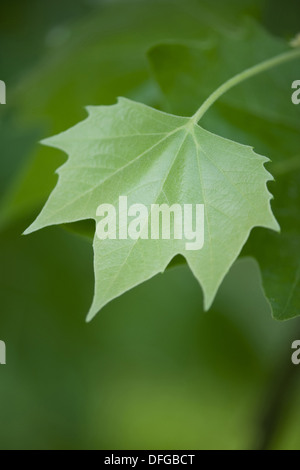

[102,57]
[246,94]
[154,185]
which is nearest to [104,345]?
[102,57]

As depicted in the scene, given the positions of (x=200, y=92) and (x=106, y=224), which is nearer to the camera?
(x=106, y=224)

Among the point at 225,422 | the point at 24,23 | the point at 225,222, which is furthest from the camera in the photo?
the point at 225,422

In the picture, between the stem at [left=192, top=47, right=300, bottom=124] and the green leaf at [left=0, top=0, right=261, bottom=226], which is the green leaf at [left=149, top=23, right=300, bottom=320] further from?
the green leaf at [left=0, top=0, right=261, bottom=226]

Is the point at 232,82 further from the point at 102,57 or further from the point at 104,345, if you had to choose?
the point at 104,345

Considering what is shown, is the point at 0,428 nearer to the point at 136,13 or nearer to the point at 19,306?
the point at 19,306

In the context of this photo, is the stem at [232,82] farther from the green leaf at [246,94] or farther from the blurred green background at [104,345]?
the blurred green background at [104,345]

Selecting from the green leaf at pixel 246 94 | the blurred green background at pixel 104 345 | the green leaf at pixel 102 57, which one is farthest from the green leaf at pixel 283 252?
the blurred green background at pixel 104 345

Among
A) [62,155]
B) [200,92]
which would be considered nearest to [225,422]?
[62,155]

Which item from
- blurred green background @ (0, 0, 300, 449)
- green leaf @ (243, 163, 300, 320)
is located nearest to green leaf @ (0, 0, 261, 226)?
blurred green background @ (0, 0, 300, 449)

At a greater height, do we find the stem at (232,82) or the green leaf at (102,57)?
the green leaf at (102,57)
